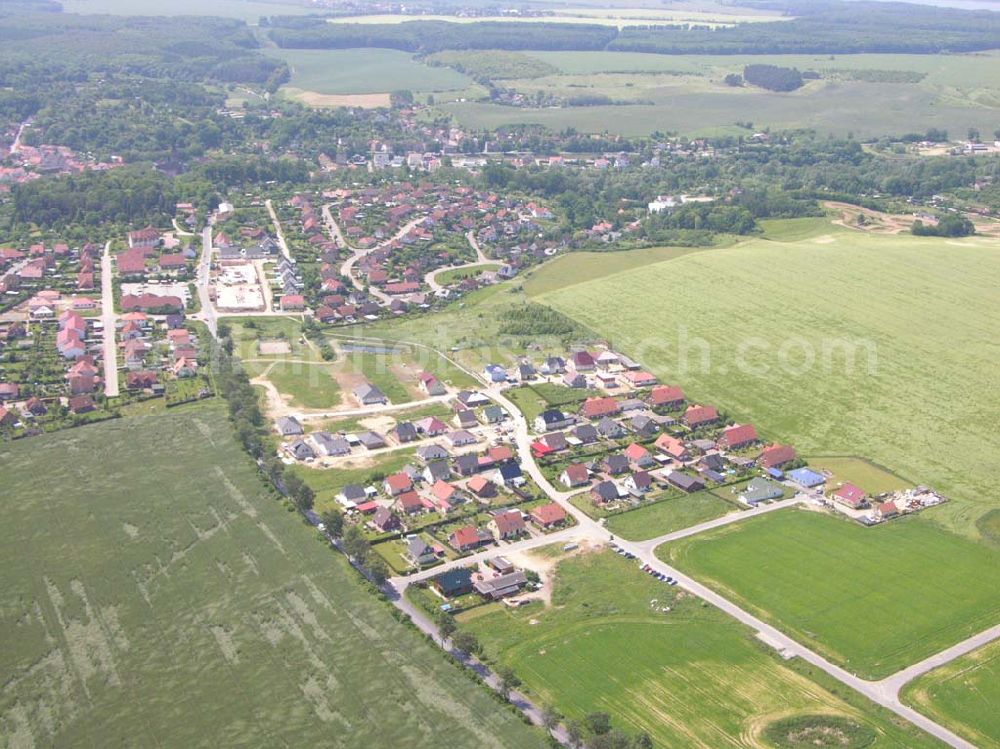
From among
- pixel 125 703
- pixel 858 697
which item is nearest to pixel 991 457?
pixel 858 697

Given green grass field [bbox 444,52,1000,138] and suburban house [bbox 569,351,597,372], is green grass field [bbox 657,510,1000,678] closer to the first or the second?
suburban house [bbox 569,351,597,372]

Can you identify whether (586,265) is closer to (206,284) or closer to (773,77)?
(206,284)

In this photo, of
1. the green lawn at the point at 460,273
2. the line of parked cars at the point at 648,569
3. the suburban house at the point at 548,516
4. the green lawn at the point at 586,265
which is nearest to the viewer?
the line of parked cars at the point at 648,569

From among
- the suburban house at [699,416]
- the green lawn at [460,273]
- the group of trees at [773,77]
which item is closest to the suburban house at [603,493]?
the suburban house at [699,416]

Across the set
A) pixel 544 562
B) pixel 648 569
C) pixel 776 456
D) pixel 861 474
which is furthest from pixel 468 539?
pixel 861 474

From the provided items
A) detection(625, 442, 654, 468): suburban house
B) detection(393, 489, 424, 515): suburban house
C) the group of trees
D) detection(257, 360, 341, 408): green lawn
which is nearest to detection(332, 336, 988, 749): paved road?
detection(625, 442, 654, 468): suburban house

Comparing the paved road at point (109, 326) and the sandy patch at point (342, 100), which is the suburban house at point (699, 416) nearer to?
the paved road at point (109, 326)

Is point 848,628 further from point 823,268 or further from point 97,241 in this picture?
point 97,241
